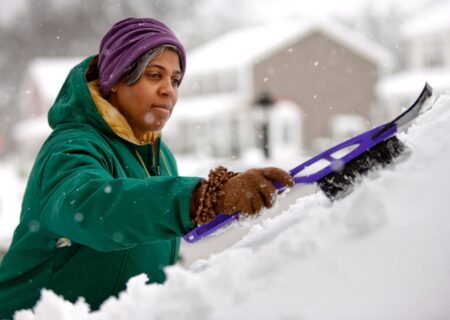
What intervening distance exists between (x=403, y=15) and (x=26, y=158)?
4308 cm

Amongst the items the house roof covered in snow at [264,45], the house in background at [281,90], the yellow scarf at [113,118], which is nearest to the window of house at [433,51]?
the house roof covered in snow at [264,45]

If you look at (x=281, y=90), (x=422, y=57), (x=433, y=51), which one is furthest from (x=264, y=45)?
(x=433, y=51)

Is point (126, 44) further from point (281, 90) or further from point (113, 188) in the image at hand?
point (281, 90)

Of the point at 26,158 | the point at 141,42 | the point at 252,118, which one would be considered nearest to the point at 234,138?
the point at 252,118

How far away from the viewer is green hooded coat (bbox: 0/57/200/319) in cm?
140

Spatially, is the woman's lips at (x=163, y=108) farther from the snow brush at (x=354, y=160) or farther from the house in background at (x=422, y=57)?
the house in background at (x=422, y=57)

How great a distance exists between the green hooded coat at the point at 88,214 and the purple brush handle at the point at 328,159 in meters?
0.06

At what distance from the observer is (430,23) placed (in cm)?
3222

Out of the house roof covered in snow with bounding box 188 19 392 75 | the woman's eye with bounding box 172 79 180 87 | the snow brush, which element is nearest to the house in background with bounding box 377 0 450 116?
the house roof covered in snow with bounding box 188 19 392 75

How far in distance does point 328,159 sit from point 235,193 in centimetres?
22

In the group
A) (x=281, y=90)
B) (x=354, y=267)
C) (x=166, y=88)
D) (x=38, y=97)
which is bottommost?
(x=354, y=267)

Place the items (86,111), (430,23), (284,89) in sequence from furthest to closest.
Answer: (430,23), (284,89), (86,111)

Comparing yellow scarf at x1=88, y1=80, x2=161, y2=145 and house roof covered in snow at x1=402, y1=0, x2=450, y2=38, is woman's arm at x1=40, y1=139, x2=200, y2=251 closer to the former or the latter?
yellow scarf at x1=88, y1=80, x2=161, y2=145

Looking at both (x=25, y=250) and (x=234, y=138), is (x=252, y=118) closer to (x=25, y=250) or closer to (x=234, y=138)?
(x=234, y=138)
